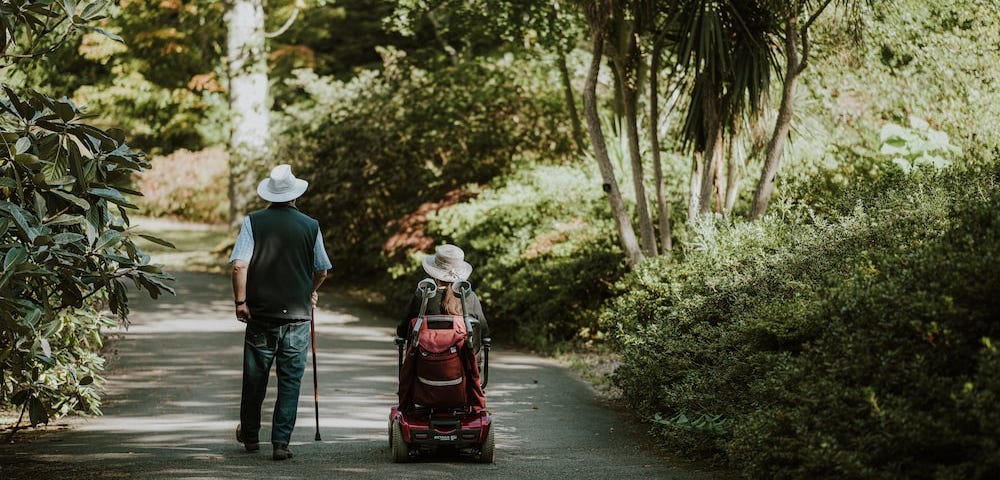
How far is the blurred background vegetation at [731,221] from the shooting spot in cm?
481

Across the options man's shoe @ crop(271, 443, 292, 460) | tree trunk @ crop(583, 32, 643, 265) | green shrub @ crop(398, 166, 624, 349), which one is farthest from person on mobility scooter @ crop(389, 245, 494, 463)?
green shrub @ crop(398, 166, 624, 349)

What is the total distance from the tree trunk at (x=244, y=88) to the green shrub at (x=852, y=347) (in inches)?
596

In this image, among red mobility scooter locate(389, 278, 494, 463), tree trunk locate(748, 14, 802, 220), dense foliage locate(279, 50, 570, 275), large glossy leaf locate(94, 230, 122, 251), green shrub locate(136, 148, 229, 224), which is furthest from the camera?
green shrub locate(136, 148, 229, 224)

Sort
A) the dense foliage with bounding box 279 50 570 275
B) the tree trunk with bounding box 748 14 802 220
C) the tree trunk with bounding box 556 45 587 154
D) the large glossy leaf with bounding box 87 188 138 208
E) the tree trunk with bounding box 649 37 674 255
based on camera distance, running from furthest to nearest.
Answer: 1. the dense foliage with bounding box 279 50 570 275
2. the tree trunk with bounding box 556 45 587 154
3. the tree trunk with bounding box 649 37 674 255
4. the tree trunk with bounding box 748 14 802 220
5. the large glossy leaf with bounding box 87 188 138 208

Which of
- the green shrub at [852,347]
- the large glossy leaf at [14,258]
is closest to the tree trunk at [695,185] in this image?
the green shrub at [852,347]

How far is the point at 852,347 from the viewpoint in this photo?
505cm

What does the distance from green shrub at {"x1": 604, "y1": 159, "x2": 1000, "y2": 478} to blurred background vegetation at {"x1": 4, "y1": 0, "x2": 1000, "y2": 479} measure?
0.02m

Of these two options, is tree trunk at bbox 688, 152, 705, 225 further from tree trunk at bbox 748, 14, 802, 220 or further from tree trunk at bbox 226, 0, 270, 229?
tree trunk at bbox 226, 0, 270, 229

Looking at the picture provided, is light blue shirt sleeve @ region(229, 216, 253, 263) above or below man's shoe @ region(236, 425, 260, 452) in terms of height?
above

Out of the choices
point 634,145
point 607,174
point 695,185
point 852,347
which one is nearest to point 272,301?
point 852,347

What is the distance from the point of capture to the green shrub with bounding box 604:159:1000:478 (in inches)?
180

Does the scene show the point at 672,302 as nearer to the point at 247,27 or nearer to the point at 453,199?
the point at 453,199

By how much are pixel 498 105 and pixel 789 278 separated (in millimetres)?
11268

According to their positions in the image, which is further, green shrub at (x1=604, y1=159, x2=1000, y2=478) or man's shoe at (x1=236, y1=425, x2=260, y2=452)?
man's shoe at (x1=236, y1=425, x2=260, y2=452)
